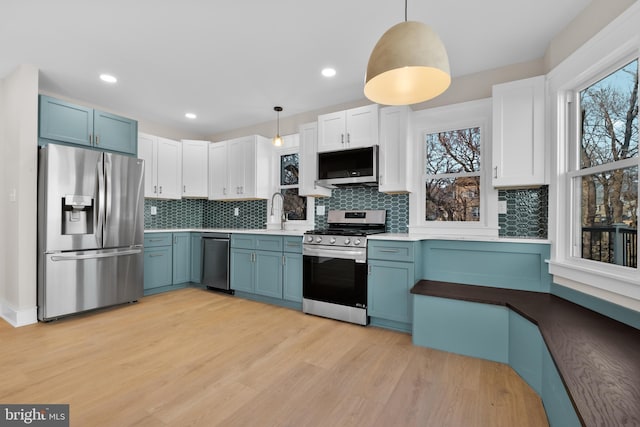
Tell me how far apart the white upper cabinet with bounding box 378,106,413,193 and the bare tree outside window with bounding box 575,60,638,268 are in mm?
1405

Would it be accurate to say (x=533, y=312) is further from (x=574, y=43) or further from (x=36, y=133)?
(x=36, y=133)

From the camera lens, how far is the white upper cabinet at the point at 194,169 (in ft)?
15.8

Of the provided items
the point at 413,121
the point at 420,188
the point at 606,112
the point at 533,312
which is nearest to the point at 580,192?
the point at 606,112

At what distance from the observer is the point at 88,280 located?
3252 millimetres

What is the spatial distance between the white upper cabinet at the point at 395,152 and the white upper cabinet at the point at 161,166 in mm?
3261

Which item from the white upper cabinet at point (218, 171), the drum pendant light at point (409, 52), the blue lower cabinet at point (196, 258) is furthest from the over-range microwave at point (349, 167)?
the blue lower cabinet at point (196, 258)

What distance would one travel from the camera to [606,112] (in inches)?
79.5

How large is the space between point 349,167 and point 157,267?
301 centimetres

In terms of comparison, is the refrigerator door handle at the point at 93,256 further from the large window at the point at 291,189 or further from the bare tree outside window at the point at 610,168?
the bare tree outside window at the point at 610,168

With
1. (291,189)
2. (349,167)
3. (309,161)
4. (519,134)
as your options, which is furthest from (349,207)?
(519,134)

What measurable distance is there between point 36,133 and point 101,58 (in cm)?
110

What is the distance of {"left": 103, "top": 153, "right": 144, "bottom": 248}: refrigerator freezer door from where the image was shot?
3404 millimetres

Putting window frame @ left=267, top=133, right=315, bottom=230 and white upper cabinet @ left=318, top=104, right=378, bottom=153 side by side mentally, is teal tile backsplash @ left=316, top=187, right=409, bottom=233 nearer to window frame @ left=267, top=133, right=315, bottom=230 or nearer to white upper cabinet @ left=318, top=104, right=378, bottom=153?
window frame @ left=267, top=133, right=315, bottom=230

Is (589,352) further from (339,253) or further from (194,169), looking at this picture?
(194,169)
